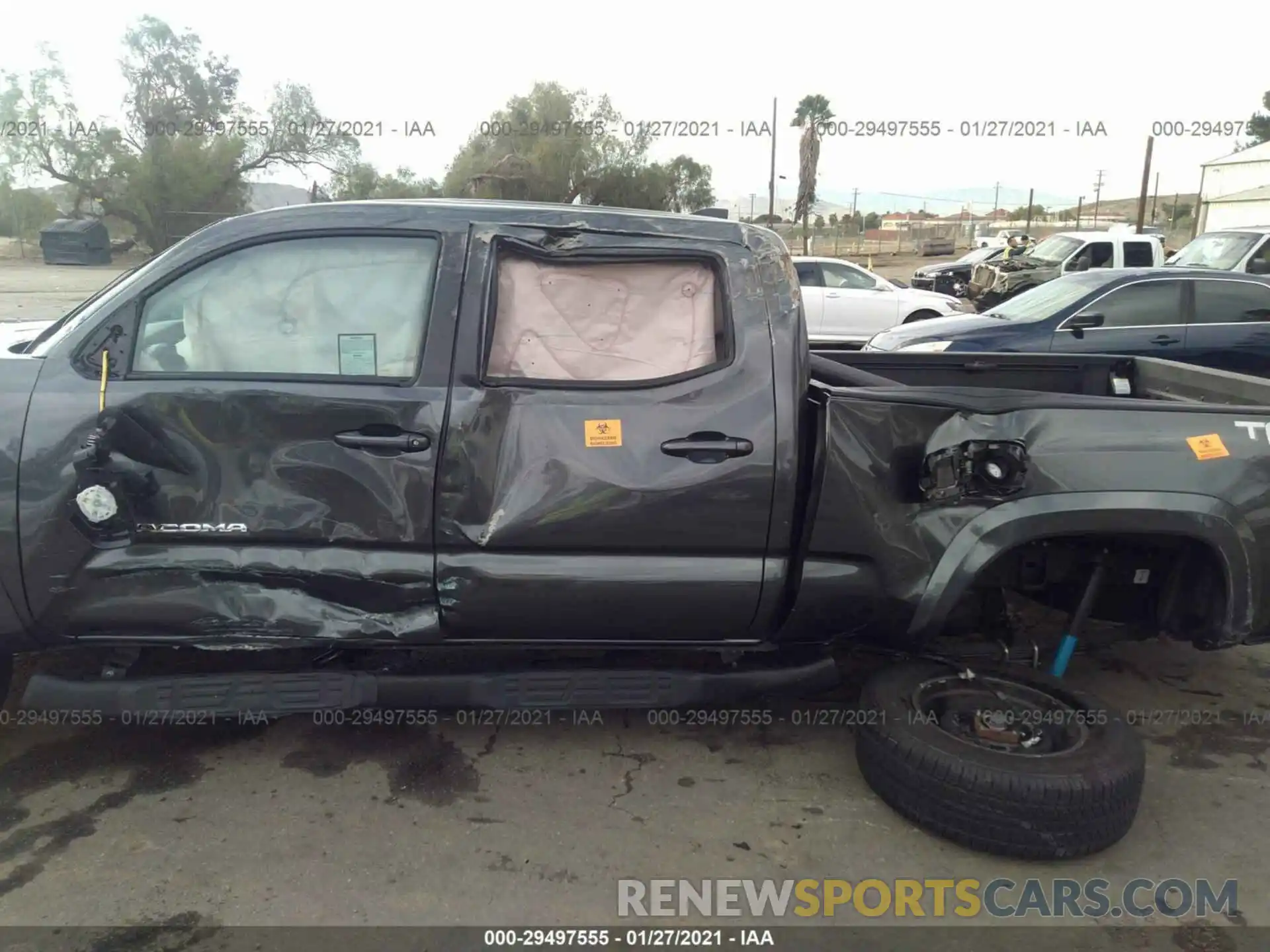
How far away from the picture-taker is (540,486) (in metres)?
2.88

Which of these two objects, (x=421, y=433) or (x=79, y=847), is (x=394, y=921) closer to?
(x=79, y=847)

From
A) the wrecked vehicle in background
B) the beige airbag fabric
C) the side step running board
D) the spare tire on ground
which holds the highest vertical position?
the wrecked vehicle in background

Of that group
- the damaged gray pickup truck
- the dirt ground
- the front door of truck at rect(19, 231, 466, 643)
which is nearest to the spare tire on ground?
the damaged gray pickup truck

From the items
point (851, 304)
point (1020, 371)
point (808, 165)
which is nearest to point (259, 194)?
point (808, 165)

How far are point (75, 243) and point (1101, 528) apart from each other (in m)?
31.9

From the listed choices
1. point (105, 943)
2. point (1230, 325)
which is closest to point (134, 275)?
point (105, 943)

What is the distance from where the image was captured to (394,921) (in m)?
2.44

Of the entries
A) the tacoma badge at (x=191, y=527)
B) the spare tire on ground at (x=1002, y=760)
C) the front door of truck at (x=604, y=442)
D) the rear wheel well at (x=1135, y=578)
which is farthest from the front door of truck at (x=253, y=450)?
the rear wheel well at (x=1135, y=578)

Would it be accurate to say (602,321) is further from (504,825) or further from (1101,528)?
(1101,528)

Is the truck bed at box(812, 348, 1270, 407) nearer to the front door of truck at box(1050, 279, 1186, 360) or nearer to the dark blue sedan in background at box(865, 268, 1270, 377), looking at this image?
the dark blue sedan in background at box(865, 268, 1270, 377)

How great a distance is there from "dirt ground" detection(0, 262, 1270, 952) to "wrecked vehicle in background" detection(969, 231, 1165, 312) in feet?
47.0

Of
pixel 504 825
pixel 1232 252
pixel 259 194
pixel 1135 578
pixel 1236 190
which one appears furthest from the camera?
pixel 259 194

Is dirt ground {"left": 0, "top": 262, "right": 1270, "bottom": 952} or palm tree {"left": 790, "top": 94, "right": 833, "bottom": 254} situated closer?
dirt ground {"left": 0, "top": 262, "right": 1270, "bottom": 952}

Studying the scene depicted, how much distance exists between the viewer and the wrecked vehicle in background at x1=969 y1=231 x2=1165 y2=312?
16.3 meters
